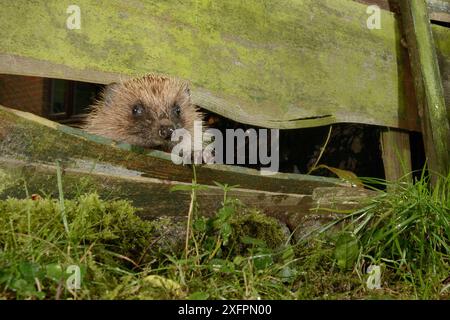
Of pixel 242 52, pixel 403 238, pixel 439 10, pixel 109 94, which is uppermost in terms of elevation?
pixel 439 10

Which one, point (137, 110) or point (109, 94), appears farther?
point (109, 94)

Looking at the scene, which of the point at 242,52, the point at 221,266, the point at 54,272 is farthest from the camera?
the point at 242,52

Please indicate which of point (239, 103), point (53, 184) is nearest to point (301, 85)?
point (239, 103)

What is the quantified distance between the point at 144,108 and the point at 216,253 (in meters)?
1.89

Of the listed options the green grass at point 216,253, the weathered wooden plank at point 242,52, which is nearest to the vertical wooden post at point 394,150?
the weathered wooden plank at point 242,52

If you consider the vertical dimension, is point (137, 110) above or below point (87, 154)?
above

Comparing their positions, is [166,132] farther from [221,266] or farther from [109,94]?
[221,266]

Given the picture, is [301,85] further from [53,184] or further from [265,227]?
[53,184]

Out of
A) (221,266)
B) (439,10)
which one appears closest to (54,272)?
(221,266)

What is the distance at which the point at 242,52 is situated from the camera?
12.7 ft

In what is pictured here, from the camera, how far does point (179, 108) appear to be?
4617mm

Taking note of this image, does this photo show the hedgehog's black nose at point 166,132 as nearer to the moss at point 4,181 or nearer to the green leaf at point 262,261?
the moss at point 4,181

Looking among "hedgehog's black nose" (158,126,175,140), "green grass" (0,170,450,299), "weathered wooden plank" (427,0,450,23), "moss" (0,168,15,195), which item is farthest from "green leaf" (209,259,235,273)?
"weathered wooden plank" (427,0,450,23)

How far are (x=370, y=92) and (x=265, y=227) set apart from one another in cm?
161
